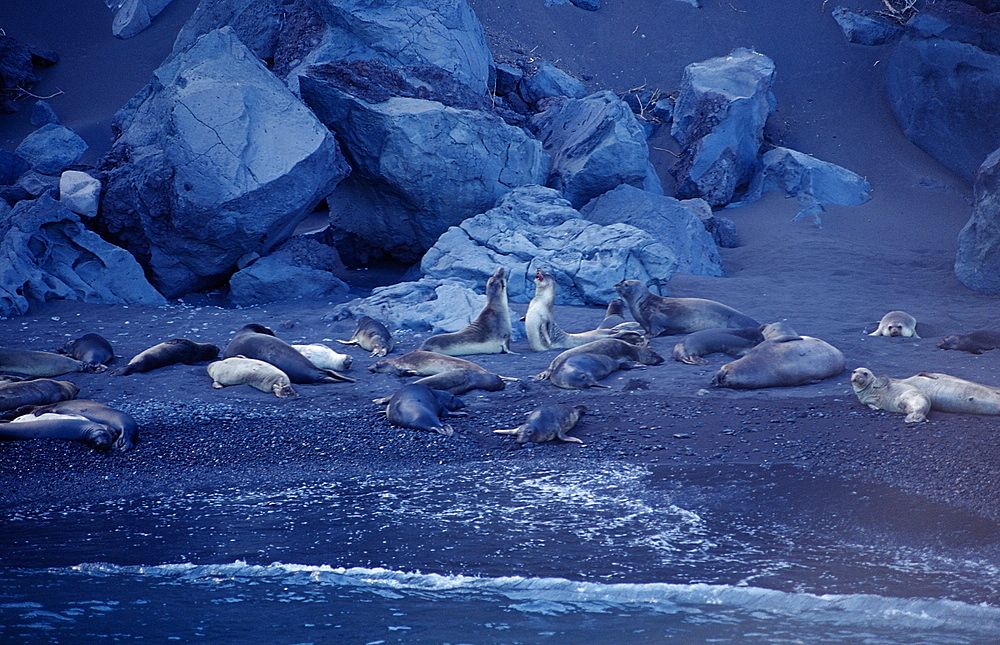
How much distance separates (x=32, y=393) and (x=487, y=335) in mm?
3939

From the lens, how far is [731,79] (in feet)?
58.7

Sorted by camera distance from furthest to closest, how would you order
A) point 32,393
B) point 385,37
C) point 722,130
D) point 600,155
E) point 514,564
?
point 722,130
point 385,37
point 600,155
point 32,393
point 514,564

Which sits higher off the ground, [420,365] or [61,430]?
[61,430]

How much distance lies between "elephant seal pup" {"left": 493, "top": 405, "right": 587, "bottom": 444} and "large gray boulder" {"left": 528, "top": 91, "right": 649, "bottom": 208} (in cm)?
868

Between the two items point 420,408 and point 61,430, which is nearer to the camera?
point 61,430

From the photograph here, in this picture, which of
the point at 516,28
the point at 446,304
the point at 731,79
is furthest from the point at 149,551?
the point at 516,28

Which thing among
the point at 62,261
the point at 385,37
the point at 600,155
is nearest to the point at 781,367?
the point at 600,155

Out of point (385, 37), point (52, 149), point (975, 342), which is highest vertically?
point (385, 37)

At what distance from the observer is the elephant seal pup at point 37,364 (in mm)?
7324

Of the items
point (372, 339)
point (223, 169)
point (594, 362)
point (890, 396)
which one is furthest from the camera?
point (223, 169)

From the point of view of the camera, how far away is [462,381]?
22.2 feet

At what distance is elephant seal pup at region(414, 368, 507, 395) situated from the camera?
6.69 meters

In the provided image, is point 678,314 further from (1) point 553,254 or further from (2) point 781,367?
(1) point 553,254

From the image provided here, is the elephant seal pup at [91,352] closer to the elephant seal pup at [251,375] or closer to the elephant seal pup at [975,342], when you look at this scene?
the elephant seal pup at [251,375]
